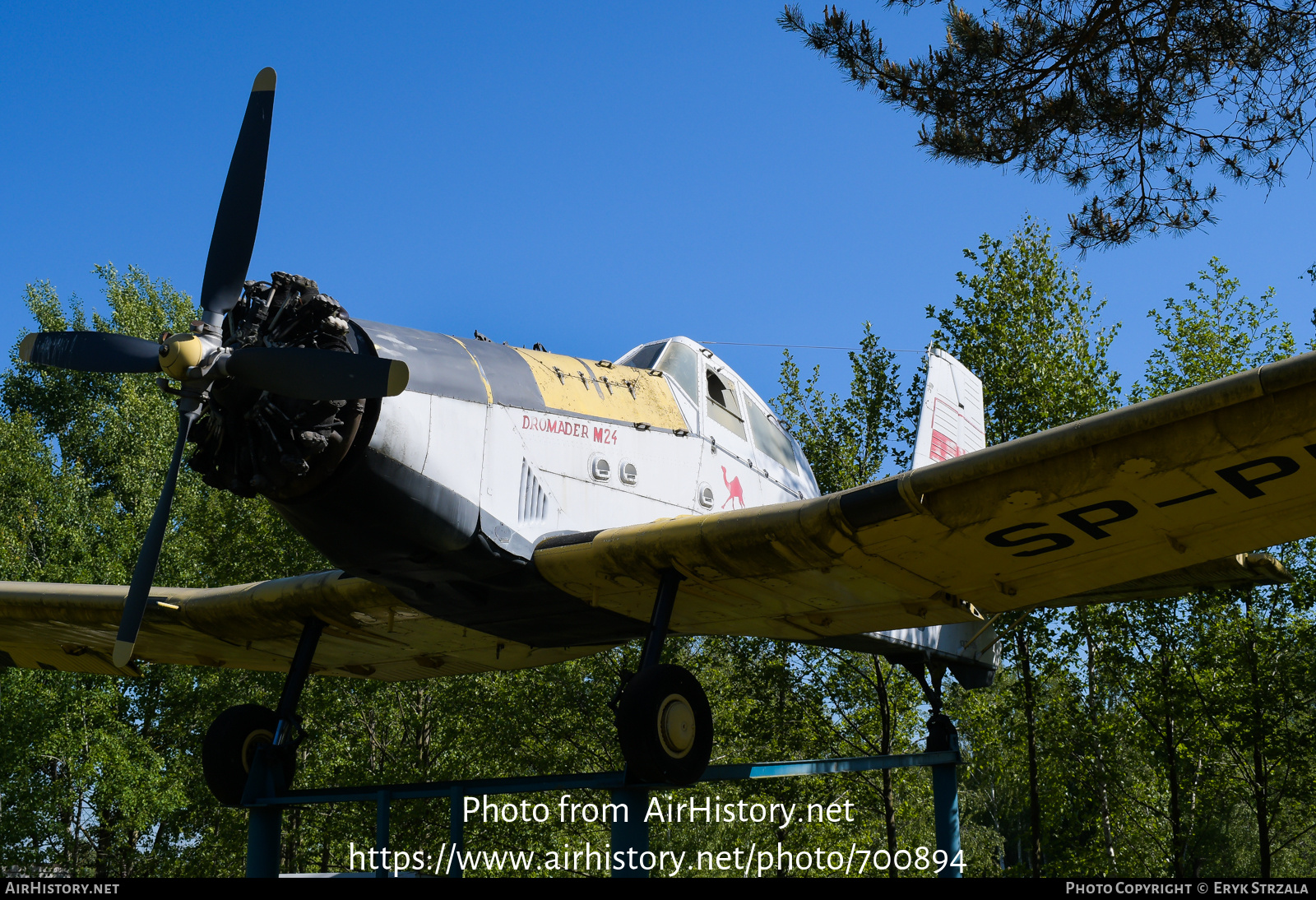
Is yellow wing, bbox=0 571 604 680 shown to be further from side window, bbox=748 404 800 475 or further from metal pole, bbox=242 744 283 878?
side window, bbox=748 404 800 475

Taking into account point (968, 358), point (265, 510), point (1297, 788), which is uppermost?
point (968, 358)

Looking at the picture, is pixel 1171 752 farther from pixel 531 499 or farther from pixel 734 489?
pixel 531 499

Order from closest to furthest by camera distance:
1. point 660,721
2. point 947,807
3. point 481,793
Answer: point 660,721, point 481,793, point 947,807

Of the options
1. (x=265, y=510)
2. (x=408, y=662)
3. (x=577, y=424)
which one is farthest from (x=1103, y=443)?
(x=265, y=510)

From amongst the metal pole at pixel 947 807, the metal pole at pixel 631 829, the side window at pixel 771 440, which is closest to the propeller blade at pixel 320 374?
the metal pole at pixel 631 829

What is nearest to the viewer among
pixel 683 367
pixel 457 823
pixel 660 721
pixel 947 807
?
pixel 660 721

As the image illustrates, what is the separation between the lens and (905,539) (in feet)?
19.1

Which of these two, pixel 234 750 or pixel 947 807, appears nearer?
pixel 234 750

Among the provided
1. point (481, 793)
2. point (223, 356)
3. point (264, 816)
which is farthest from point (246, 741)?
point (223, 356)

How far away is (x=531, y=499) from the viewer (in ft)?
21.0

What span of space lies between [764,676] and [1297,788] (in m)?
8.02

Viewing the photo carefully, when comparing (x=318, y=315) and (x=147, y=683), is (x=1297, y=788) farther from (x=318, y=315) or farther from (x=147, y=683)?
(x=147, y=683)

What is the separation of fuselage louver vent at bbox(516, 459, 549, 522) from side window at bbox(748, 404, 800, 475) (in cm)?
238

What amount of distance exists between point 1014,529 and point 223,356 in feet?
14.6
